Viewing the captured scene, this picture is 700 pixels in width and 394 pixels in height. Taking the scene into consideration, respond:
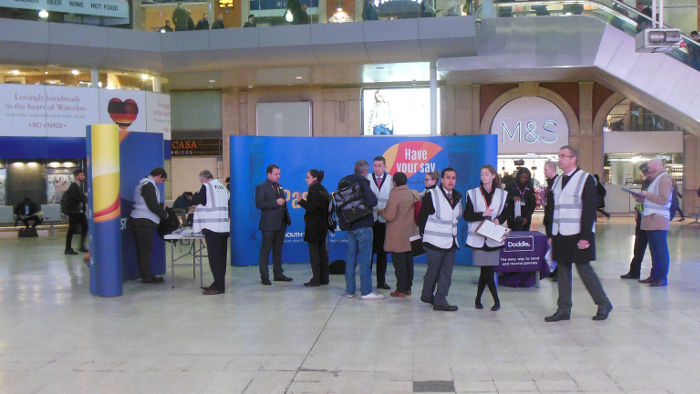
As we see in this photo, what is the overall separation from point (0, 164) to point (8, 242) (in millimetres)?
4182

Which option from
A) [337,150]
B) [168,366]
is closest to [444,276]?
[168,366]

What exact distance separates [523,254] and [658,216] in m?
1.79

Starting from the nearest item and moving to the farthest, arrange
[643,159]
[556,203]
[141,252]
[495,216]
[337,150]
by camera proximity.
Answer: [556,203]
[495,216]
[141,252]
[337,150]
[643,159]

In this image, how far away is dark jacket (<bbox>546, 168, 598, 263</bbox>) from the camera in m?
6.56

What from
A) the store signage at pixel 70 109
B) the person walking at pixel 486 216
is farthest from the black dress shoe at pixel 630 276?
the store signage at pixel 70 109

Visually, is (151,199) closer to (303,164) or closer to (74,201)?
(303,164)

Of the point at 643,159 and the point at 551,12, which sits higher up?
the point at 551,12

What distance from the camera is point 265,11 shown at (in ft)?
55.8

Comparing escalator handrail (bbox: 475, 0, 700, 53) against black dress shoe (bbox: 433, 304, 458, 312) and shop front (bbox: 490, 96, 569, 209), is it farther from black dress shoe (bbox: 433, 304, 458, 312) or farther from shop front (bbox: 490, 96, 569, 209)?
black dress shoe (bbox: 433, 304, 458, 312)

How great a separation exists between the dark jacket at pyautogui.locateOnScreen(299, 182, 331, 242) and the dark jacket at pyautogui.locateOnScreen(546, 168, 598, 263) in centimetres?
326

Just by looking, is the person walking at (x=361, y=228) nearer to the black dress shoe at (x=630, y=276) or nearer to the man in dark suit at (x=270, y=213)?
the man in dark suit at (x=270, y=213)

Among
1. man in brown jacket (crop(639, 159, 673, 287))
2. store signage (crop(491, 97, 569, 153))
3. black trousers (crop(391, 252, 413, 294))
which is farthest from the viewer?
store signage (crop(491, 97, 569, 153))

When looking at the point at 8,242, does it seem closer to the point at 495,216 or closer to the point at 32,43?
the point at 32,43

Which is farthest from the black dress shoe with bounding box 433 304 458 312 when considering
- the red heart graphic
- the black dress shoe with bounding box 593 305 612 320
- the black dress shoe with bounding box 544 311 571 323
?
the red heart graphic
